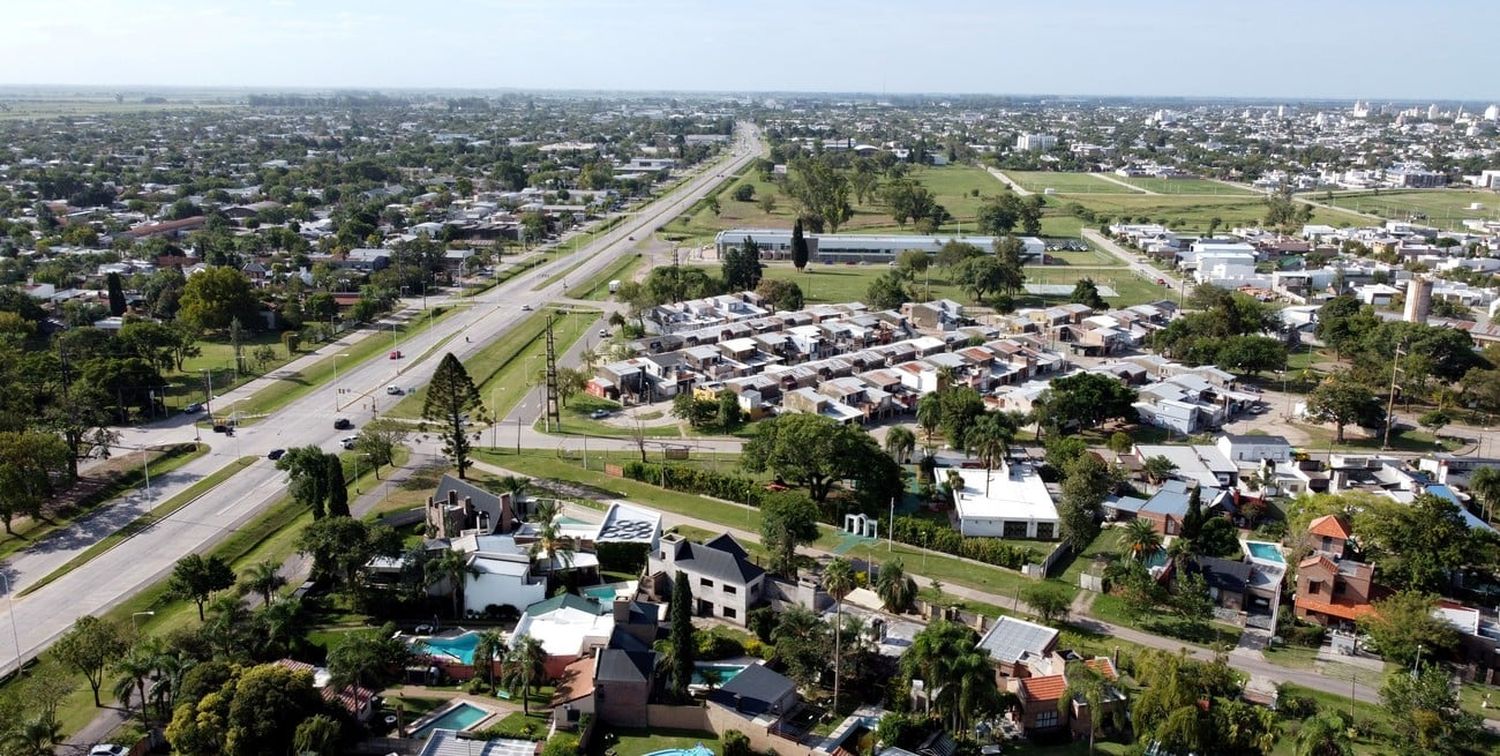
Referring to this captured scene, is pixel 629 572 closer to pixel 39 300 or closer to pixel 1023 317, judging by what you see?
pixel 1023 317

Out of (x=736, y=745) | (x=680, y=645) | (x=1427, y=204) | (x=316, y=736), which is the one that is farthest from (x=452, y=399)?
(x=1427, y=204)

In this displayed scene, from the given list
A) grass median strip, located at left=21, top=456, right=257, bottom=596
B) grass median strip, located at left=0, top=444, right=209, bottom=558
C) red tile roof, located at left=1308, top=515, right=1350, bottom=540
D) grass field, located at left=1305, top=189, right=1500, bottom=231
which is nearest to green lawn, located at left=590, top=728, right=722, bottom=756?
grass median strip, located at left=21, top=456, right=257, bottom=596

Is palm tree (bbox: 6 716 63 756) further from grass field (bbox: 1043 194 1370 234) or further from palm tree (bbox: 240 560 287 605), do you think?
grass field (bbox: 1043 194 1370 234)

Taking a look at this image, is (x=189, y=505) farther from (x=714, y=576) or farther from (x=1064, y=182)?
(x=1064, y=182)

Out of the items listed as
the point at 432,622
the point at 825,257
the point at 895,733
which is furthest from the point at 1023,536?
the point at 825,257

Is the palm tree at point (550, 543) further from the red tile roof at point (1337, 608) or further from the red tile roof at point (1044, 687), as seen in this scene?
the red tile roof at point (1337, 608)

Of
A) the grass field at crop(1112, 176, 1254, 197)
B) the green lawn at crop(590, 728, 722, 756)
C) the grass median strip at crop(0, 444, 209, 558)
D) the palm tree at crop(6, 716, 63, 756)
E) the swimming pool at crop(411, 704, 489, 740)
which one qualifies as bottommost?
the green lawn at crop(590, 728, 722, 756)
